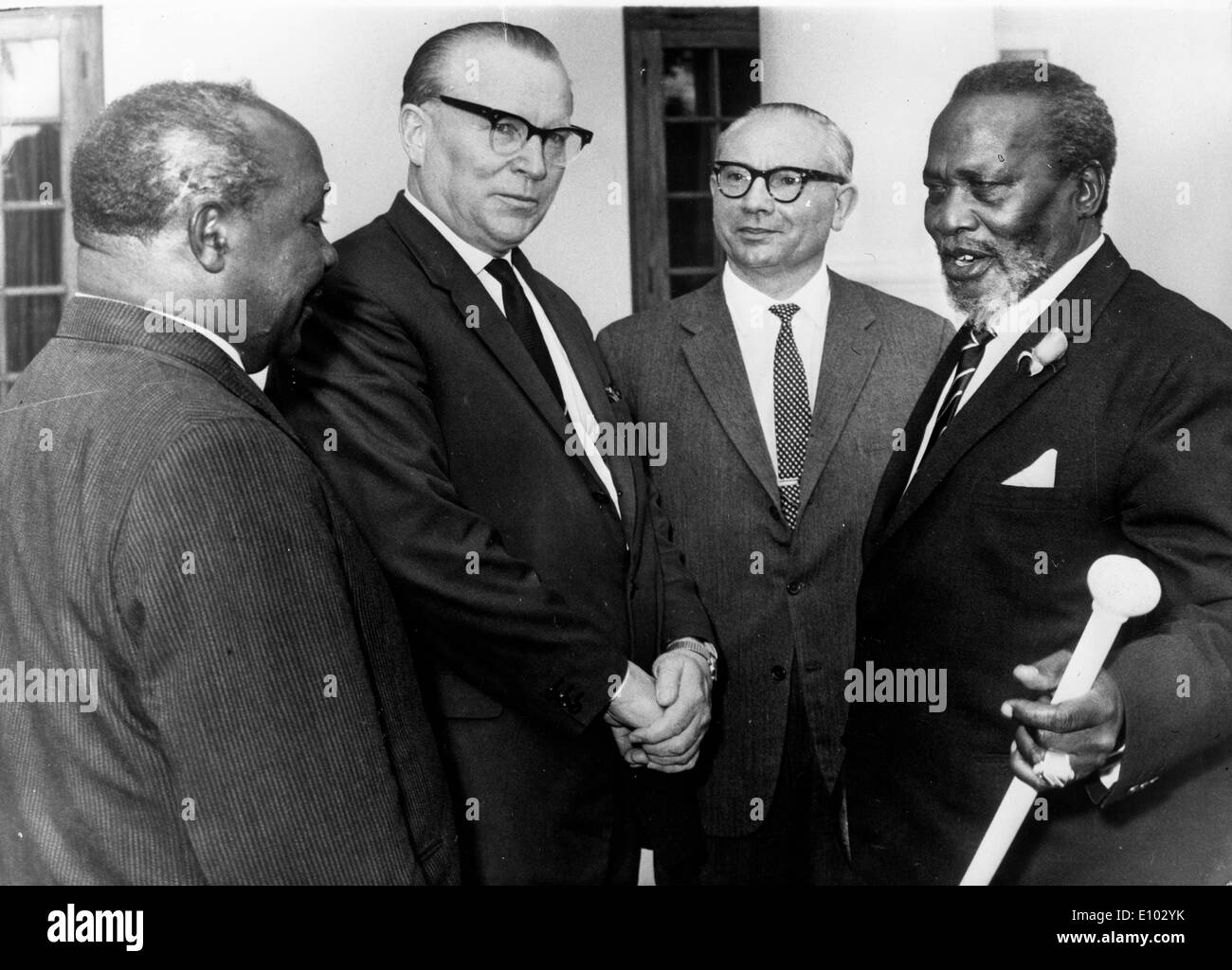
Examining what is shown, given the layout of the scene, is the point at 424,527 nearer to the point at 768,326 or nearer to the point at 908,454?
the point at 768,326

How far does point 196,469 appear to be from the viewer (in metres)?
1.32

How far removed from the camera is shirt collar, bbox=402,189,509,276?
6.56 ft

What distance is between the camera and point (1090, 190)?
2.00 meters

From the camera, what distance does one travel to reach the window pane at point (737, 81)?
2.13m

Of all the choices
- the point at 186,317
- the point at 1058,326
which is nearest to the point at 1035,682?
the point at 1058,326

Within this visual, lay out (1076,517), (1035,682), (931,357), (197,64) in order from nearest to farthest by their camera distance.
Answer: (1035,682) < (1076,517) < (197,64) < (931,357)

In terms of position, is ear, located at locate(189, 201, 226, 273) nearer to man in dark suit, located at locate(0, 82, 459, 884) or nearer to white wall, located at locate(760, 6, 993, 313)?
man in dark suit, located at locate(0, 82, 459, 884)

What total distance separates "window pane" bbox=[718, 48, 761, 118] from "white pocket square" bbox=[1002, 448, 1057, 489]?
0.86 metres

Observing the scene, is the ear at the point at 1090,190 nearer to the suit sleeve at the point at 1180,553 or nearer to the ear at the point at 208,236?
the suit sleeve at the point at 1180,553

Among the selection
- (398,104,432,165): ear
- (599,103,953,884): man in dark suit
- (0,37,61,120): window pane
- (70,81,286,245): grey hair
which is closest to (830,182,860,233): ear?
(599,103,953,884): man in dark suit

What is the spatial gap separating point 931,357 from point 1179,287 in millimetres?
458

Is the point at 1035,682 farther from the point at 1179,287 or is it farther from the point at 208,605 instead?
the point at 208,605

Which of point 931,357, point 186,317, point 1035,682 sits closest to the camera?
point 186,317

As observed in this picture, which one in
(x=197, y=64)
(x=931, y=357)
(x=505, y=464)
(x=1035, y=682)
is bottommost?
(x=1035, y=682)
